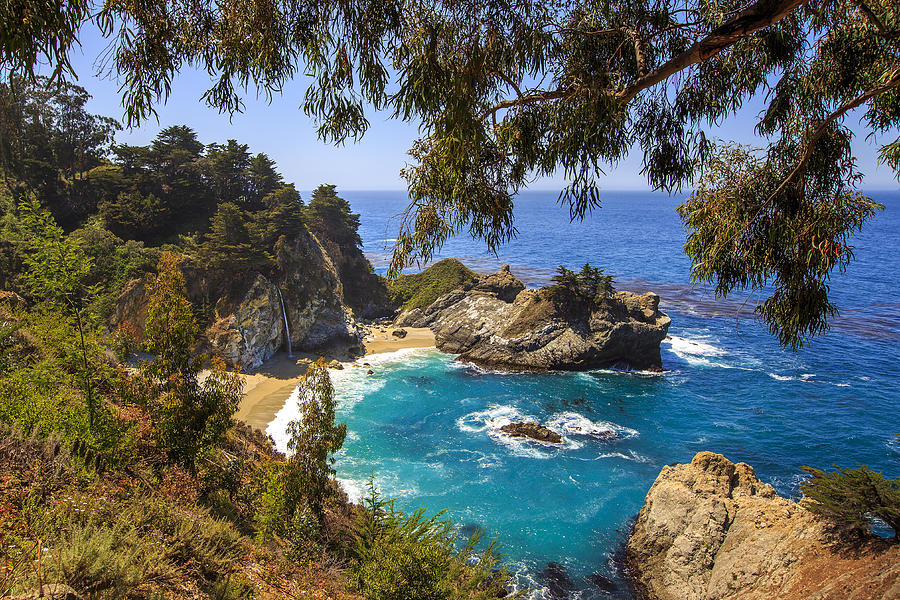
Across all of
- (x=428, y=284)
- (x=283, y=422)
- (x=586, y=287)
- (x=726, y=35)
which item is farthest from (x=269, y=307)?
(x=726, y=35)

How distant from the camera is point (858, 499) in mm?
11289

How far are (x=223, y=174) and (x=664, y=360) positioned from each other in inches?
1677

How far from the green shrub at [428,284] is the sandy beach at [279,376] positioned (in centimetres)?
461

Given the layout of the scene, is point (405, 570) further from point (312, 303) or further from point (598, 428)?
point (312, 303)

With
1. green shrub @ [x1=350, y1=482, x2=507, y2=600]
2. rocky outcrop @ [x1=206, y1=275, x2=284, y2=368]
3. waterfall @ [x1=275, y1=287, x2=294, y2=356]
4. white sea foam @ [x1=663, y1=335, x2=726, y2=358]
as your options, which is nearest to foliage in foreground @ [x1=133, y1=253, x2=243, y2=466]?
green shrub @ [x1=350, y1=482, x2=507, y2=600]

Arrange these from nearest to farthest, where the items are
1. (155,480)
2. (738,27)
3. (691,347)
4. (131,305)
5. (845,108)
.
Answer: (738,27) → (845,108) → (155,480) → (131,305) → (691,347)

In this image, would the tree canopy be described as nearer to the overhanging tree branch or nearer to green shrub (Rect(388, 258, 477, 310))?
the overhanging tree branch

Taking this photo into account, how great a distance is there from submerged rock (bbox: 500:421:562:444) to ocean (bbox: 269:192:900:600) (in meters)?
0.67

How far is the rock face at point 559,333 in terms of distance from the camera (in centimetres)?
3619

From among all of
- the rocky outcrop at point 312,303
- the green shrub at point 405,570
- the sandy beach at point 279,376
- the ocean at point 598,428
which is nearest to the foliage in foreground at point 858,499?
the ocean at point 598,428

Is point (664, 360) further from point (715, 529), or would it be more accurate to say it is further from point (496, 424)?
point (715, 529)

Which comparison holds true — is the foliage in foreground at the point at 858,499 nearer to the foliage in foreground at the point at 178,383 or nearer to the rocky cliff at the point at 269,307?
the foliage in foreground at the point at 178,383

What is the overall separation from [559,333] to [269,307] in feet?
76.7

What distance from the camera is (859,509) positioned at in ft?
37.3
